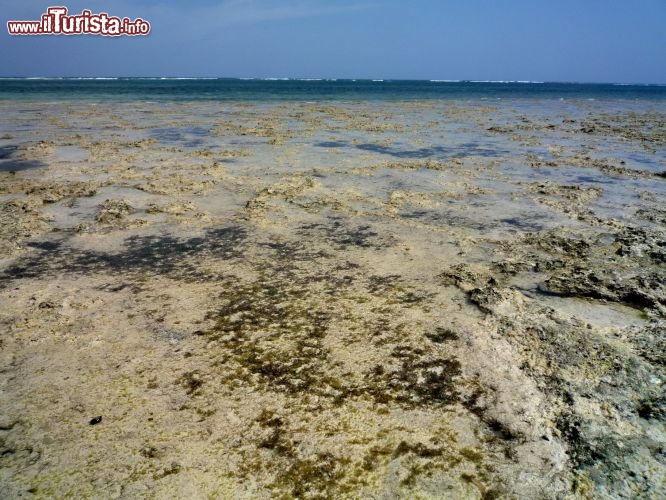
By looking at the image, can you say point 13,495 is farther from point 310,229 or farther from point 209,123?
point 209,123

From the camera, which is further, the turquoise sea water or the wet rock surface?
the turquoise sea water

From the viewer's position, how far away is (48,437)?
4.74 feet

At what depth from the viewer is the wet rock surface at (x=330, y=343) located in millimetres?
1352

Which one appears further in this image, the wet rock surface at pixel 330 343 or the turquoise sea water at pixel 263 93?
the turquoise sea water at pixel 263 93

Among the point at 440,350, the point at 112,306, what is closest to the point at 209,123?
the point at 112,306

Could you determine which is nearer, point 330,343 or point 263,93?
point 330,343

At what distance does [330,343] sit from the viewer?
1.96m

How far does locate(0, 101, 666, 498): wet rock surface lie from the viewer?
135cm

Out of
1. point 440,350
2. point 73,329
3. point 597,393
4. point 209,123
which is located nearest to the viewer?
point 597,393

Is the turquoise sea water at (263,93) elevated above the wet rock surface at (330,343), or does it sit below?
above

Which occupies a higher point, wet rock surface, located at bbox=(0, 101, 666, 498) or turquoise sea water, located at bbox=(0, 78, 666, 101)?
turquoise sea water, located at bbox=(0, 78, 666, 101)

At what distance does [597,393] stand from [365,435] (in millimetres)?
890

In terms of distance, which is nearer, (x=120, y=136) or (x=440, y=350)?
(x=440, y=350)

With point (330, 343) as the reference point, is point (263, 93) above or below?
above
